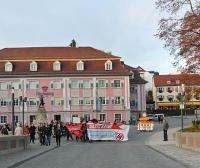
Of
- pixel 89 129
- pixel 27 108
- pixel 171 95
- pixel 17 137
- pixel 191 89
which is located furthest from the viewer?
pixel 171 95

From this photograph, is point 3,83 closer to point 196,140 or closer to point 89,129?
point 89,129

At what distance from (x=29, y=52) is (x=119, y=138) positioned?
195 ft

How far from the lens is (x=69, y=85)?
9975 cm

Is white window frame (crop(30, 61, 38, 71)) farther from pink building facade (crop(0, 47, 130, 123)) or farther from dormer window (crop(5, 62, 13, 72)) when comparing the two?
dormer window (crop(5, 62, 13, 72))

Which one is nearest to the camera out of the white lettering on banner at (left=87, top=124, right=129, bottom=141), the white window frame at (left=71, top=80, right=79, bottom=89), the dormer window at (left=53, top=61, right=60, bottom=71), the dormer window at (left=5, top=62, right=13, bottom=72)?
the white lettering on banner at (left=87, top=124, right=129, bottom=141)

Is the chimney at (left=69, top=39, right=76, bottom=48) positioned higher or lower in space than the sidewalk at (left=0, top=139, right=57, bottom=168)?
higher

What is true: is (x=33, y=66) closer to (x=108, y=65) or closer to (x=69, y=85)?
(x=69, y=85)

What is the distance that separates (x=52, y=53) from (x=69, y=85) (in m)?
8.20

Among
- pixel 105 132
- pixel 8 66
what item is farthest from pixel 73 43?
pixel 105 132

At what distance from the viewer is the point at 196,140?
25.9m

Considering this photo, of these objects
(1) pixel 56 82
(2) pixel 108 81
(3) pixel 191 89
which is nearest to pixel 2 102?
(1) pixel 56 82

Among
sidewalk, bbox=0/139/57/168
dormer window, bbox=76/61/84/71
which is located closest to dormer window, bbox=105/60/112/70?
dormer window, bbox=76/61/84/71

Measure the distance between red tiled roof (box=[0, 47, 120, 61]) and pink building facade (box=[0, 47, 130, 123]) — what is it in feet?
0.71

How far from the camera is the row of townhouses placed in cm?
9888
